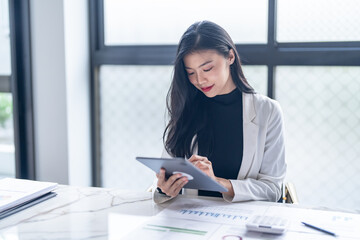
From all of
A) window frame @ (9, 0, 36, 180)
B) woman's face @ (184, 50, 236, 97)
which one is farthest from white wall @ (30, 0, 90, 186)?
woman's face @ (184, 50, 236, 97)

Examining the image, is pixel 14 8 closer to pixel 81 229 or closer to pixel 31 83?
pixel 31 83

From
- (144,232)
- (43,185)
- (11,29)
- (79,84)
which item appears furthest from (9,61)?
(144,232)

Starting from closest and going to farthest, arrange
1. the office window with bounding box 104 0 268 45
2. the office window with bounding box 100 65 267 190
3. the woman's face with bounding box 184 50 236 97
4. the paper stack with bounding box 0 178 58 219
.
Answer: the paper stack with bounding box 0 178 58 219, the woman's face with bounding box 184 50 236 97, the office window with bounding box 104 0 268 45, the office window with bounding box 100 65 267 190

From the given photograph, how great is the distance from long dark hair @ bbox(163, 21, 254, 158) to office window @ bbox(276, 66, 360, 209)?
0.70 m

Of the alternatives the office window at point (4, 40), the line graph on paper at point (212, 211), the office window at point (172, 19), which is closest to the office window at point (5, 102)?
the office window at point (4, 40)

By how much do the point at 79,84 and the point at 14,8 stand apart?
601 mm

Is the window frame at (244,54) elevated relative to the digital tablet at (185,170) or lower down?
elevated

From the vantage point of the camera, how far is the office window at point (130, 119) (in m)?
2.72

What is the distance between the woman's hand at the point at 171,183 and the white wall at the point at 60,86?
1400 millimetres

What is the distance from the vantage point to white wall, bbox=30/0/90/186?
8.36 ft

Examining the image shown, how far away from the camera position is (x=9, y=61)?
2.85 metres

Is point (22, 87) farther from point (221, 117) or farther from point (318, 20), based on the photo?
point (318, 20)

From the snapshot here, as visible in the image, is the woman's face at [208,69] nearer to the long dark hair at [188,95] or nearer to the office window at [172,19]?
the long dark hair at [188,95]

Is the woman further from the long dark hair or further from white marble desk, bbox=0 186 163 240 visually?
white marble desk, bbox=0 186 163 240
